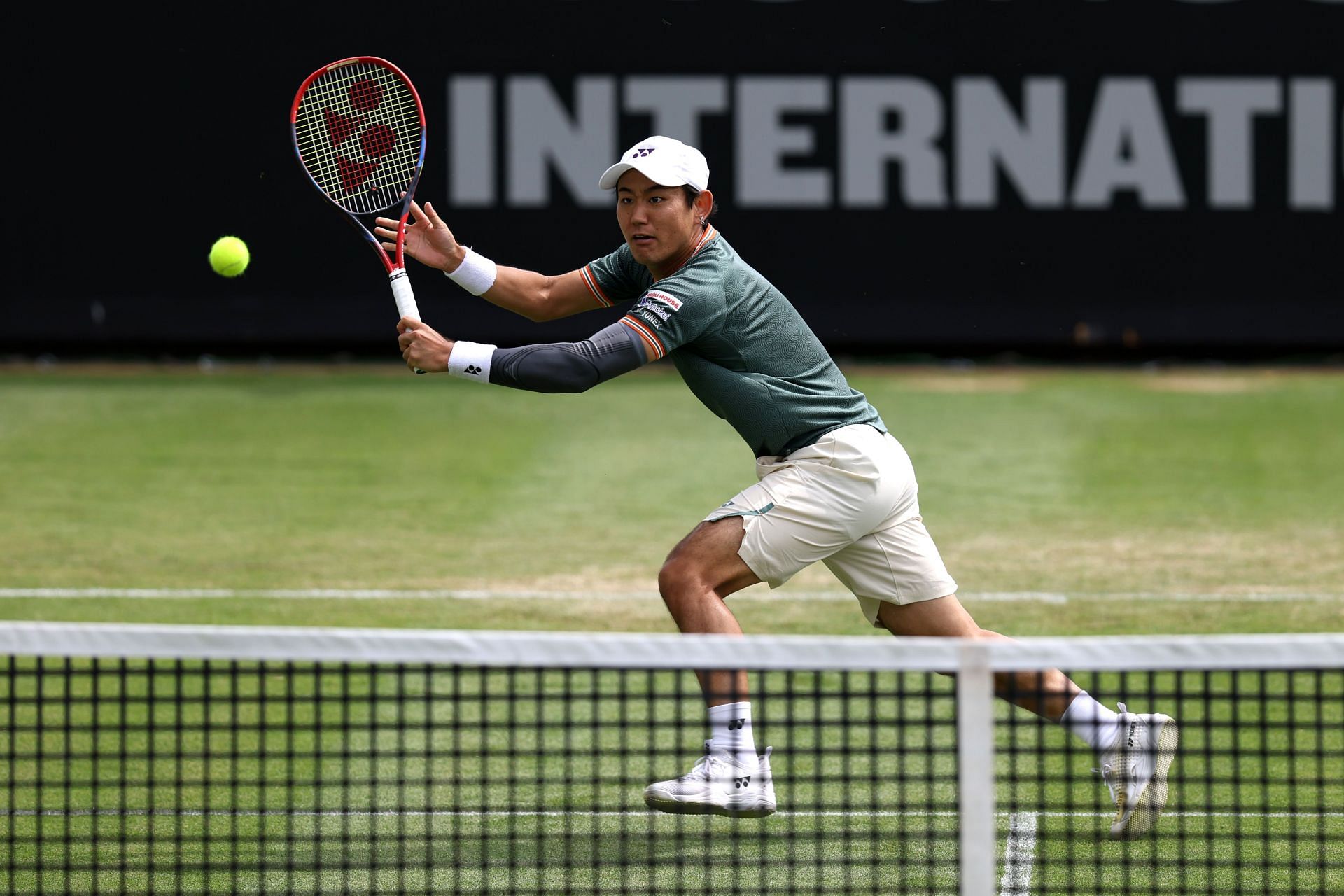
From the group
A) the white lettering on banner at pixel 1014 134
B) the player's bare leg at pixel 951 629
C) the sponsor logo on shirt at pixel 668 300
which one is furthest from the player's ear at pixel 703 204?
the white lettering on banner at pixel 1014 134

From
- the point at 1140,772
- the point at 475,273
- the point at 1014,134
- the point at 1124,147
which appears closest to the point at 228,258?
the point at 475,273

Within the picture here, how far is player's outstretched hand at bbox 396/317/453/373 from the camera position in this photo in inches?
173

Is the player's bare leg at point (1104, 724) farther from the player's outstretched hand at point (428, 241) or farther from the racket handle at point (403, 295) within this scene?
the player's outstretched hand at point (428, 241)

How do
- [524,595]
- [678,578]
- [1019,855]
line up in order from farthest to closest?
[524,595], [678,578], [1019,855]

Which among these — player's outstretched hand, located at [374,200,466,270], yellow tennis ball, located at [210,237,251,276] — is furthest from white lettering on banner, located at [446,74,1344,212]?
player's outstretched hand, located at [374,200,466,270]

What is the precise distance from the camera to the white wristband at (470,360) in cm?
444

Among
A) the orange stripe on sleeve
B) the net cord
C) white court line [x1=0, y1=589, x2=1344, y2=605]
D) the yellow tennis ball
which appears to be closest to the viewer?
the net cord

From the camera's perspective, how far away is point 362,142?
5.63 meters

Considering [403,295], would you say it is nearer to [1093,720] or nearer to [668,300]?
[668,300]

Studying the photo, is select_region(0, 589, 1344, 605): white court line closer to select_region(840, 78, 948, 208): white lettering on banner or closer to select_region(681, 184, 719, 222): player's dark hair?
select_region(681, 184, 719, 222): player's dark hair

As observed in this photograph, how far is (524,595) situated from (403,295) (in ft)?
10.7

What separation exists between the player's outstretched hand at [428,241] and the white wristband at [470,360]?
893 millimetres

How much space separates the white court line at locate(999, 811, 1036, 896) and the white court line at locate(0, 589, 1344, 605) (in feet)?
9.84

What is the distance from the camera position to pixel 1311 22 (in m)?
14.3
